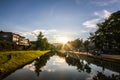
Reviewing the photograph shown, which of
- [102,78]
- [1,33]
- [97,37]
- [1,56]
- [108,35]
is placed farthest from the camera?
[1,33]

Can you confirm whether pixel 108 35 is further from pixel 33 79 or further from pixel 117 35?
pixel 33 79

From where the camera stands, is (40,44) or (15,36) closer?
(15,36)

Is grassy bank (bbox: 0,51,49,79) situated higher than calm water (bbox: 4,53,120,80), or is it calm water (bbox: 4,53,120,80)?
grassy bank (bbox: 0,51,49,79)

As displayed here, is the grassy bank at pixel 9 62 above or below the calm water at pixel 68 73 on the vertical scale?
above

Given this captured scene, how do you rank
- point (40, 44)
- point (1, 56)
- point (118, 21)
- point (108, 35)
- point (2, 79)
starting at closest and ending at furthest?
point (2, 79) < point (1, 56) < point (118, 21) < point (108, 35) < point (40, 44)

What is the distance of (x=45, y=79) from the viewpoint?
17969 mm

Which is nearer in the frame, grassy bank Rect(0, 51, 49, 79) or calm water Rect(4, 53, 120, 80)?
calm water Rect(4, 53, 120, 80)

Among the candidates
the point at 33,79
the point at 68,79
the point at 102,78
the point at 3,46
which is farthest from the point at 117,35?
the point at 3,46

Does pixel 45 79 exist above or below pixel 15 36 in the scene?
below

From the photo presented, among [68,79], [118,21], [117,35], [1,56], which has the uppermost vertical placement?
[118,21]

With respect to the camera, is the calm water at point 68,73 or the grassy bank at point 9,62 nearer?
the calm water at point 68,73

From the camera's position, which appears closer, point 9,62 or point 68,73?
point 68,73

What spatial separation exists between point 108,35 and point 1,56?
28496 mm

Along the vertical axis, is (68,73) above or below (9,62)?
below
